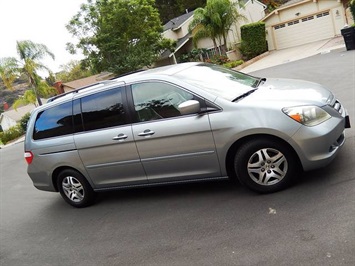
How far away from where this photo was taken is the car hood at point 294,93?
13.9 feet

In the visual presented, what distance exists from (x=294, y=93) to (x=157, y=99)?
1.68 metres

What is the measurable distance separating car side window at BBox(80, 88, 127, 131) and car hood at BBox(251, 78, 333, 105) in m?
1.75

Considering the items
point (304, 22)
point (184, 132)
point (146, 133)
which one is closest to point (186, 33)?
point (304, 22)

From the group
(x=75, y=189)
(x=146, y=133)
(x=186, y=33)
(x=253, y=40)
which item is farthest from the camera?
(x=186, y=33)

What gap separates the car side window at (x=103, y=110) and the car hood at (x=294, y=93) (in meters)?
1.75

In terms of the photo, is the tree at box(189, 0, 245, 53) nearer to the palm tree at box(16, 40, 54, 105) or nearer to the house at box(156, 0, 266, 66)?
the house at box(156, 0, 266, 66)

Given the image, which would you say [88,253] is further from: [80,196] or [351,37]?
[351,37]

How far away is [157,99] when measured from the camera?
185 inches

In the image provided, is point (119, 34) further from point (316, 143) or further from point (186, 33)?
point (316, 143)

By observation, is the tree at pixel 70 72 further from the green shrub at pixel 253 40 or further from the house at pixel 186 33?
the green shrub at pixel 253 40

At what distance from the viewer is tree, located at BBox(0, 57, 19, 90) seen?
97.8ft

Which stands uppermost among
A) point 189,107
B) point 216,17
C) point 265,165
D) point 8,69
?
point 8,69

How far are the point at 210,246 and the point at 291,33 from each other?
26.1 m

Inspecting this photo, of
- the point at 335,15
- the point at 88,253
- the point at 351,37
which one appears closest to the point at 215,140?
the point at 88,253
